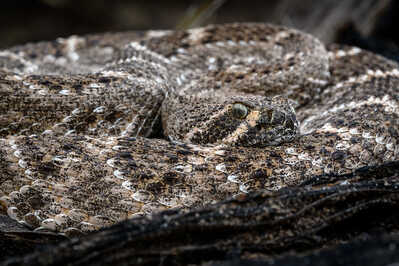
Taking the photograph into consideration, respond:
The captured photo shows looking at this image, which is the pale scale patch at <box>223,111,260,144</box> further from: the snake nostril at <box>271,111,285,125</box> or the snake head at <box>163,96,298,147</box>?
the snake nostril at <box>271,111,285,125</box>

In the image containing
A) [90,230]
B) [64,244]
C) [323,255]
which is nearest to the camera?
[323,255]

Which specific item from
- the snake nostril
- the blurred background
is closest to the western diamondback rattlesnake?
the snake nostril

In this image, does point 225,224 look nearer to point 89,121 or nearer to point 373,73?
point 89,121

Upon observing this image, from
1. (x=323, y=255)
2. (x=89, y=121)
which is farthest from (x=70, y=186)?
(x=323, y=255)

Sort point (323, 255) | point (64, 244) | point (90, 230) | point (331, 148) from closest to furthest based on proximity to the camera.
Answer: point (323, 255)
point (64, 244)
point (90, 230)
point (331, 148)

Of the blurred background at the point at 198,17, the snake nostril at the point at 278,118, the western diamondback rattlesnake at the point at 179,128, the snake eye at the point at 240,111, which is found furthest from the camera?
the blurred background at the point at 198,17

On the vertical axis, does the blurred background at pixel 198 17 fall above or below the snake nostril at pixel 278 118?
above

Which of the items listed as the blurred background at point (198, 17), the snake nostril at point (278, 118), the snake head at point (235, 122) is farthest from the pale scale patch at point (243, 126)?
the blurred background at point (198, 17)

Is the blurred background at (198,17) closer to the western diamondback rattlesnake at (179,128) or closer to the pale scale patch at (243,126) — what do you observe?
the western diamondback rattlesnake at (179,128)
